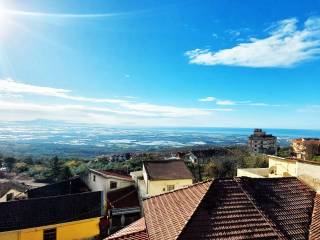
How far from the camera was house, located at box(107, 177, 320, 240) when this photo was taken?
9.91 m

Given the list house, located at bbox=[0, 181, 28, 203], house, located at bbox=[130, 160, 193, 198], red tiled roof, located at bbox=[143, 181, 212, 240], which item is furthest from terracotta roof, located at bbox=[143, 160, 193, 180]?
red tiled roof, located at bbox=[143, 181, 212, 240]

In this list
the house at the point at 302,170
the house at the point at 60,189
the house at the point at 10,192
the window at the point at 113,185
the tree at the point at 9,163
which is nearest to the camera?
the house at the point at 302,170

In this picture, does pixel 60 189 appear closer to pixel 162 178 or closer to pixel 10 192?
pixel 10 192

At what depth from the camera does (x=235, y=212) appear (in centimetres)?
1075

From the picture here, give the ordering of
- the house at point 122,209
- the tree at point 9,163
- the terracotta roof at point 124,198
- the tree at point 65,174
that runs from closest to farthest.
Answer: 1. the house at point 122,209
2. the terracotta roof at point 124,198
3. the tree at point 65,174
4. the tree at point 9,163

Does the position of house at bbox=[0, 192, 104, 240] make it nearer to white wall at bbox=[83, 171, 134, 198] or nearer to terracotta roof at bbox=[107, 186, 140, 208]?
terracotta roof at bbox=[107, 186, 140, 208]

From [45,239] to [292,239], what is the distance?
691 inches

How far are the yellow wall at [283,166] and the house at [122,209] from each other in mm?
12175

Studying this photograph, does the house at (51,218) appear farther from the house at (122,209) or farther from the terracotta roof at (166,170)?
the terracotta roof at (166,170)

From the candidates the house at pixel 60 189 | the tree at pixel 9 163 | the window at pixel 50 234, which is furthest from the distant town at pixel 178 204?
the tree at pixel 9 163

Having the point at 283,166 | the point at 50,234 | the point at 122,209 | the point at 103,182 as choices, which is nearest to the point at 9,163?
the point at 103,182

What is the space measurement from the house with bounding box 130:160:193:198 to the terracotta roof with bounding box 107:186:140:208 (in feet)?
2.32

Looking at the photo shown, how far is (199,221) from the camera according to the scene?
10266mm

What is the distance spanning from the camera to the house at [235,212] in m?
9.91
